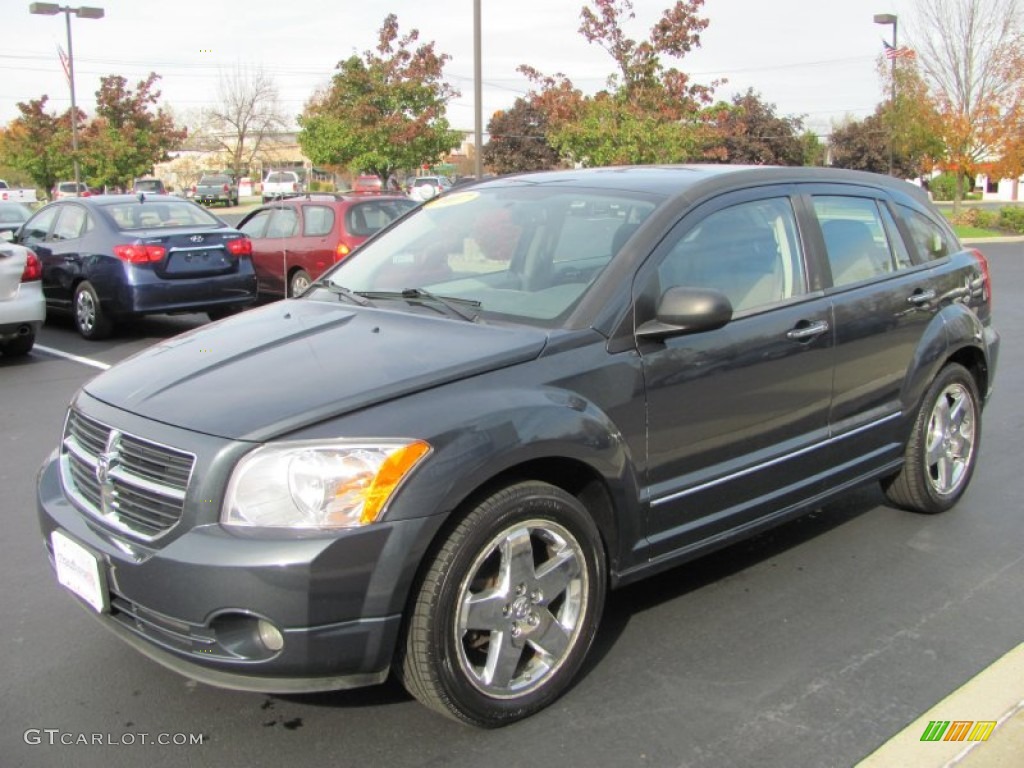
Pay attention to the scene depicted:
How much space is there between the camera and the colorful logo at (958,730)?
117 inches

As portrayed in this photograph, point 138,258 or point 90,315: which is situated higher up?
point 138,258

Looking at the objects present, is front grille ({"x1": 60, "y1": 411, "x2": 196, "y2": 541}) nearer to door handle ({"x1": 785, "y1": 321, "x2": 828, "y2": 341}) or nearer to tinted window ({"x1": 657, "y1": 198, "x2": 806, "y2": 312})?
tinted window ({"x1": 657, "y1": 198, "x2": 806, "y2": 312})

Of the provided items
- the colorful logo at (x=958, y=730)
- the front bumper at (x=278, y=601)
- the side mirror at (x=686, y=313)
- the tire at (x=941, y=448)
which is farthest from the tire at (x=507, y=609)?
the tire at (x=941, y=448)

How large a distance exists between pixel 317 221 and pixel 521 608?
34.9ft

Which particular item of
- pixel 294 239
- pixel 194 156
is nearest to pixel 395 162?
pixel 294 239

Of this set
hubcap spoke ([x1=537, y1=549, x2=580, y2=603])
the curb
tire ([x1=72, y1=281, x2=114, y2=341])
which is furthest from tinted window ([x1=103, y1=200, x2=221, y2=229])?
the curb

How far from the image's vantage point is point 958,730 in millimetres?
3002

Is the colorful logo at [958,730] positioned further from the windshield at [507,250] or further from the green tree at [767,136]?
the green tree at [767,136]

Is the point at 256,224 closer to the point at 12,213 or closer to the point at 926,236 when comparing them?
→ the point at 12,213

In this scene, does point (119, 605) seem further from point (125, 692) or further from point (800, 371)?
point (800, 371)

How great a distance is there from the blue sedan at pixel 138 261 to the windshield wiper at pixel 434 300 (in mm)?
7213

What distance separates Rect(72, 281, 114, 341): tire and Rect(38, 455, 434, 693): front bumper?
8665 mm

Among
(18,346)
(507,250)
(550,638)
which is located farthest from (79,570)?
(18,346)

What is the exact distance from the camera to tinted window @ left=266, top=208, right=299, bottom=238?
13.2m
